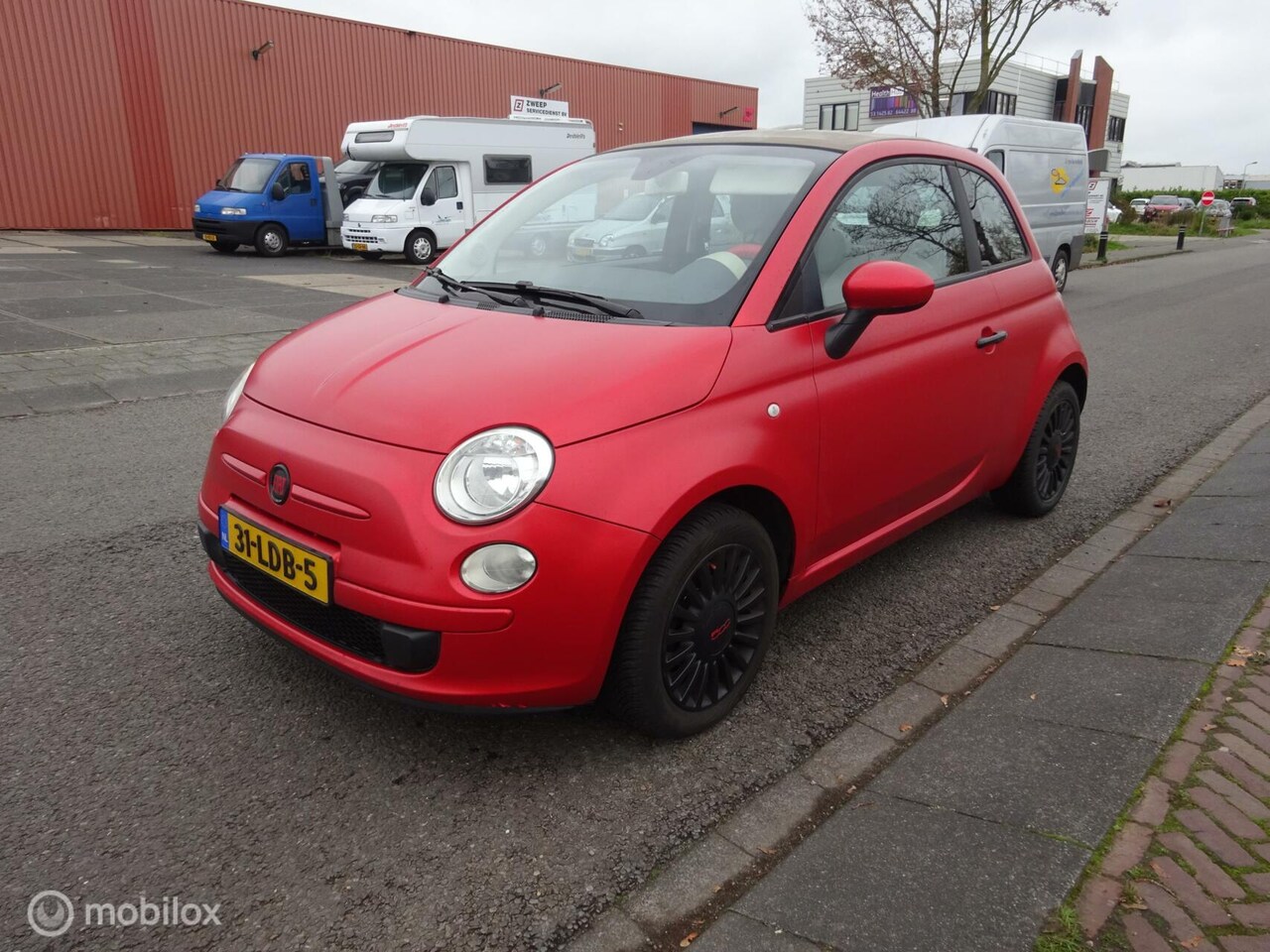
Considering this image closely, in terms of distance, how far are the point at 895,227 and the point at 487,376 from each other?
1770 millimetres

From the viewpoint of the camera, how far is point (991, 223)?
4.12 meters

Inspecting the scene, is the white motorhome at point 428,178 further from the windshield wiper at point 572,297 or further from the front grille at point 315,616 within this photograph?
the front grille at point 315,616

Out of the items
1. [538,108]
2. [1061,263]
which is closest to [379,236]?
[538,108]

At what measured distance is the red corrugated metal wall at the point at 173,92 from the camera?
70.5 ft

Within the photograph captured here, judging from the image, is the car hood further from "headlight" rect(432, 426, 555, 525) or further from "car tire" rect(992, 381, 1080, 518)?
"car tire" rect(992, 381, 1080, 518)

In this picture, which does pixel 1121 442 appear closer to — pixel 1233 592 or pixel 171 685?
pixel 1233 592

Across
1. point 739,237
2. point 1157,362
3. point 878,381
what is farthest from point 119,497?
point 1157,362

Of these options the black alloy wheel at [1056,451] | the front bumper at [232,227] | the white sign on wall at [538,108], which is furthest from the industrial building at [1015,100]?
the black alloy wheel at [1056,451]

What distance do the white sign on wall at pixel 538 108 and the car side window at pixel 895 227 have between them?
22.4 m

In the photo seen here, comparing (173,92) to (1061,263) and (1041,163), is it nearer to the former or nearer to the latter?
(1041,163)

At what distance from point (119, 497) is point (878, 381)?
3609 mm

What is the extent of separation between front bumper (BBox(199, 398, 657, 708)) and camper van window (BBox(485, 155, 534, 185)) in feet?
60.0

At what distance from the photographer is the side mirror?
2844 millimetres

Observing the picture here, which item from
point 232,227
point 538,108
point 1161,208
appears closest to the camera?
point 232,227
